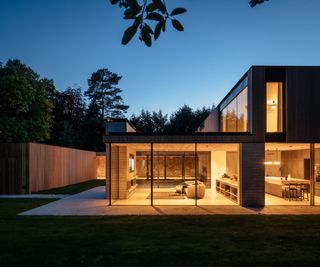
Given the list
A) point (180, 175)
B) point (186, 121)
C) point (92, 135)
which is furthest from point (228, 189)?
point (186, 121)

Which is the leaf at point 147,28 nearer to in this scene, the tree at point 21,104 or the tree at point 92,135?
the tree at point 21,104

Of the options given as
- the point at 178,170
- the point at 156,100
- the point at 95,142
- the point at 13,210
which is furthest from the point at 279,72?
the point at 156,100

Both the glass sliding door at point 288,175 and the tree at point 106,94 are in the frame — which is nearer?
the glass sliding door at point 288,175

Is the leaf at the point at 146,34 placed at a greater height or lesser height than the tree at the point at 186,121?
lesser

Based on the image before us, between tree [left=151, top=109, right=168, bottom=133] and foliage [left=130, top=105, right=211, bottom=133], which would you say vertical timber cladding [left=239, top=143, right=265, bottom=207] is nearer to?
foliage [left=130, top=105, right=211, bottom=133]

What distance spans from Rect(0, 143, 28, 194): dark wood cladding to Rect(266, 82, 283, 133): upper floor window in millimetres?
10889

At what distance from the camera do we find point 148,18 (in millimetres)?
2311

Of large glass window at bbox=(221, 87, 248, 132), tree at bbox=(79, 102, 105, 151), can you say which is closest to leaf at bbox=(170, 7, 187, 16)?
large glass window at bbox=(221, 87, 248, 132)

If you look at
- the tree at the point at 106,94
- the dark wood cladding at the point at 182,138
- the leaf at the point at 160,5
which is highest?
the tree at the point at 106,94

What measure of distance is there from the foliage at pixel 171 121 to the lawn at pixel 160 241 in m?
32.3

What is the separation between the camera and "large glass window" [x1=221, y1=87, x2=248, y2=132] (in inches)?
515

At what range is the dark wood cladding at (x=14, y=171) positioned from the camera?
15.7 metres

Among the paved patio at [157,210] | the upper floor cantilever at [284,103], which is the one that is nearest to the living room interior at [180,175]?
the paved patio at [157,210]

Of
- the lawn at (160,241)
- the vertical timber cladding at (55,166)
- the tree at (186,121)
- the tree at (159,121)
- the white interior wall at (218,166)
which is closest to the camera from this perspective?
the lawn at (160,241)
